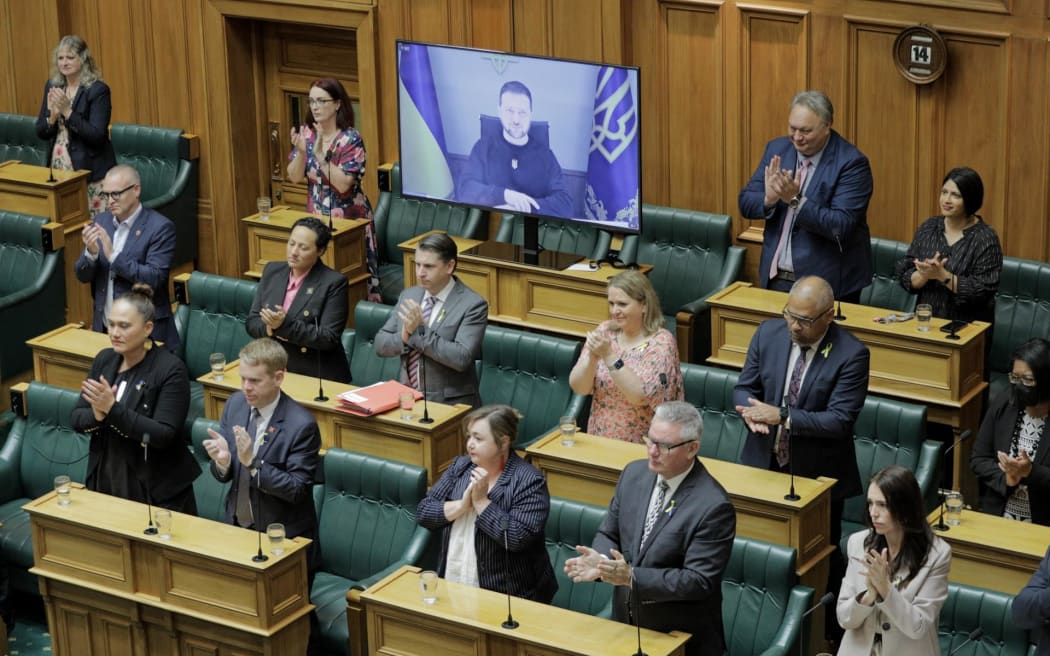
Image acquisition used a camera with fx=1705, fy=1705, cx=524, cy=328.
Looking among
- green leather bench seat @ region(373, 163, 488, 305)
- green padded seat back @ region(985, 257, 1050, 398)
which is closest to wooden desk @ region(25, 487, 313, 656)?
green leather bench seat @ region(373, 163, 488, 305)

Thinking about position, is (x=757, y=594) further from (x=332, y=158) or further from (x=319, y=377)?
(x=332, y=158)

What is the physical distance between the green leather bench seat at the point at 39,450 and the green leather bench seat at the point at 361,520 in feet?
4.33

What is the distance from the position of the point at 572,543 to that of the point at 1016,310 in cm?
246

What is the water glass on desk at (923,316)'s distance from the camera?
261 inches

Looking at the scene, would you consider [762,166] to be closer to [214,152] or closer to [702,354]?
[702,354]

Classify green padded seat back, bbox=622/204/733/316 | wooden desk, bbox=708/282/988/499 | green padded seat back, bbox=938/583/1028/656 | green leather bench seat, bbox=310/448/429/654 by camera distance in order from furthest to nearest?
green padded seat back, bbox=622/204/733/316 < wooden desk, bbox=708/282/988/499 < green leather bench seat, bbox=310/448/429/654 < green padded seat back, bbox=938/583/1028/656

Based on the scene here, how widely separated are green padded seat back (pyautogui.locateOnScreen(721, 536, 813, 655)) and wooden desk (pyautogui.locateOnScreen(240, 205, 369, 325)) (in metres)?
3.24

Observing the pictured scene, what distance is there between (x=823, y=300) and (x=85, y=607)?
109 inches

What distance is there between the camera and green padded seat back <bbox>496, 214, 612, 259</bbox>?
820 centimetres

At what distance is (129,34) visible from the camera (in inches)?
391

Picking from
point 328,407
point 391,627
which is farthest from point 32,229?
point 391,627

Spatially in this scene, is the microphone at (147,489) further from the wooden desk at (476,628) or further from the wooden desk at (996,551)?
the wooden desk at (996,551)

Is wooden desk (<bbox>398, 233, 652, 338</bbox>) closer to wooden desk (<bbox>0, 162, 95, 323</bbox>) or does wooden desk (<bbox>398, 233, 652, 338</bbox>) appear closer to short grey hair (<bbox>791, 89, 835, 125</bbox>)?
short grey hair (<bbox>791, 89, 835, 125</bbox>)

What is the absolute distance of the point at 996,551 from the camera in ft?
17.7
